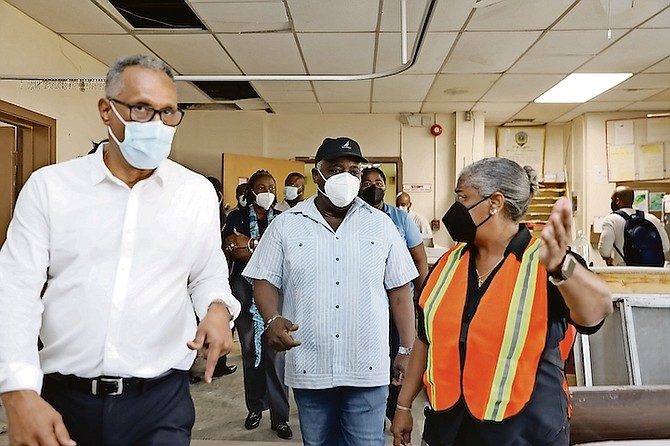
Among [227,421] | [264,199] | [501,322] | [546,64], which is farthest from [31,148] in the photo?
[546,64]

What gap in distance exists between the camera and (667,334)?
288 cm

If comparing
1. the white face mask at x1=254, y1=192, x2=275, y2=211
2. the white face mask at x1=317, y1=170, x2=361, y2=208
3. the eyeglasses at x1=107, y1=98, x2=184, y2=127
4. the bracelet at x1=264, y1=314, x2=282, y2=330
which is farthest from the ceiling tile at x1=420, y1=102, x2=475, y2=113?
the eyeglasses at x1=107, y1=98, x2=184, y2=127

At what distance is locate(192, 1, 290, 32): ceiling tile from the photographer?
3.79 meters

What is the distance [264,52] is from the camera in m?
4.85

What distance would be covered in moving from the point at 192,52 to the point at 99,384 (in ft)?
13.4

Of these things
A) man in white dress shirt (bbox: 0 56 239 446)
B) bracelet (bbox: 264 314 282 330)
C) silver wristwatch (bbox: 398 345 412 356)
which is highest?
man in white dress shirt (bbox: 0 56 239 446)

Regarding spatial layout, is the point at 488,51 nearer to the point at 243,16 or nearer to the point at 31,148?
the point at 243,16

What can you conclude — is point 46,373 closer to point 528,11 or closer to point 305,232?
point 305,232

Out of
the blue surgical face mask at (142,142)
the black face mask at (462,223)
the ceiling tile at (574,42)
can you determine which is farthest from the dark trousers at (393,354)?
the ceiling tile at (574,42)

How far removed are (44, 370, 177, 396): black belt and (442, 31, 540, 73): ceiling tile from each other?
388 centimetres

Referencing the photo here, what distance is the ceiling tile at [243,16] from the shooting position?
12.5 ft

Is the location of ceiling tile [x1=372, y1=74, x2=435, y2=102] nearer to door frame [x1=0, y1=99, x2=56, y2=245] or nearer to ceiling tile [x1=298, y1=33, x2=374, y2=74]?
ceiling tile [x1=298, y1=33, x2=374, y2=74]

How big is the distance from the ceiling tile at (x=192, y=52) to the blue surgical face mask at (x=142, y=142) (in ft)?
11.0

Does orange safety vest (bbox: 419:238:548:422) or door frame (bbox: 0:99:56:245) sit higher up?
door frame (bbox: 0:99:56:245)
